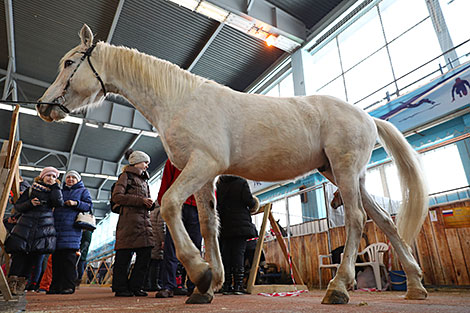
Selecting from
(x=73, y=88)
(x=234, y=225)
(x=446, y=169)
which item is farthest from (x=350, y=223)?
(x=446, y=169)

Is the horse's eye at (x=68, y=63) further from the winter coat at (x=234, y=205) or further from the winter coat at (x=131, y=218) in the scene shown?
the winter coat at (x=234, y=205)

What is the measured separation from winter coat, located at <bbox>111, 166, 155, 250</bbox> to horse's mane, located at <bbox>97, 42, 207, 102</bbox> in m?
1.60

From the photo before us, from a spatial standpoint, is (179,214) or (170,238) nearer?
(179,214)

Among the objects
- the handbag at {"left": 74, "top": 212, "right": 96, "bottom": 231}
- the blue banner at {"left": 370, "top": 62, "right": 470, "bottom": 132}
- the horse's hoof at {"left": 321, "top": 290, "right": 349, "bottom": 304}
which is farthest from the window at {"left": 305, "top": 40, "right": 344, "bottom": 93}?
the horse's hoof at {"left": 321, "top": 290, "right": 349, "bottom": 304}

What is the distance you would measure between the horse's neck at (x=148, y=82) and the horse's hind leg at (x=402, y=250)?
165 cm

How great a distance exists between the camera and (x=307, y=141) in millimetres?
2213

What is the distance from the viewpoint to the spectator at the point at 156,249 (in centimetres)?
486

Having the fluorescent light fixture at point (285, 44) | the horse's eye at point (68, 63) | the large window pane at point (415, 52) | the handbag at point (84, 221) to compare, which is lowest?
the handbag at point (84, 221)

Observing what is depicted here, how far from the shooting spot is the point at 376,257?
513 centimetres

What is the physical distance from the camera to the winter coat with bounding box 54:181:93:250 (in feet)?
12.9

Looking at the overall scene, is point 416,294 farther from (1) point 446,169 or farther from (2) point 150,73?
(1) point 446,169

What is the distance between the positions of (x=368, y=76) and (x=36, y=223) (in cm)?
826

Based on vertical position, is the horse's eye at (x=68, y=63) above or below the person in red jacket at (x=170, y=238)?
above

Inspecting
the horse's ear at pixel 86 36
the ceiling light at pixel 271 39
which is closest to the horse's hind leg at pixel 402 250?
the horse's ear at pixel 86 36
